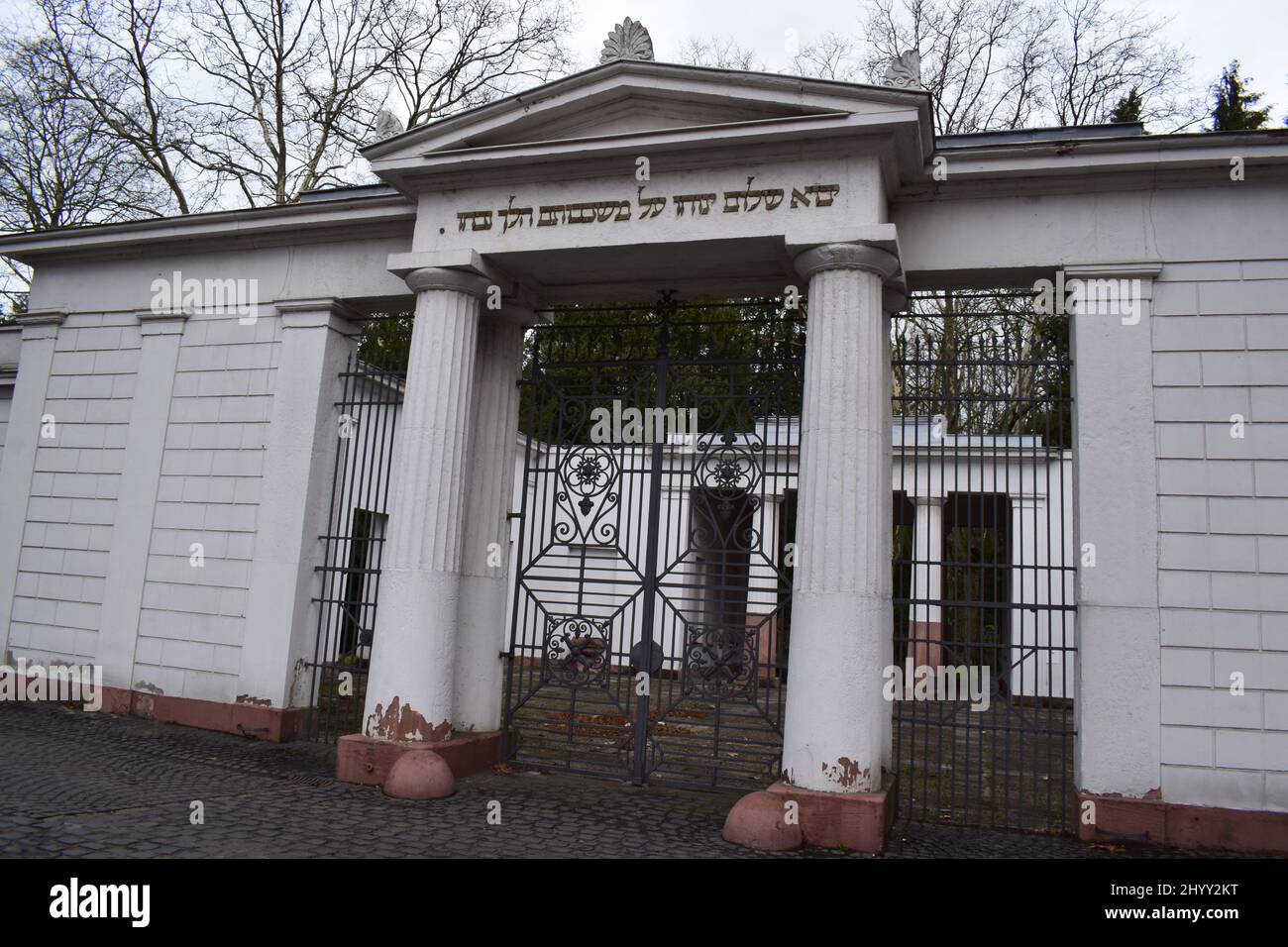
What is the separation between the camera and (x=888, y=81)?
7.10 m

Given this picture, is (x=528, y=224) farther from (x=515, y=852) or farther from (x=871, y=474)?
(x=515, y=852)

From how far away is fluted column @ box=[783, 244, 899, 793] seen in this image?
6438 mm

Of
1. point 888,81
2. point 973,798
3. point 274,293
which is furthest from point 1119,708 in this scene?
point 274,293

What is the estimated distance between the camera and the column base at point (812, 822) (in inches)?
243

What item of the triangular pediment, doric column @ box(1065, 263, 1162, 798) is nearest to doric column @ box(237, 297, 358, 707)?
the triangular pediment

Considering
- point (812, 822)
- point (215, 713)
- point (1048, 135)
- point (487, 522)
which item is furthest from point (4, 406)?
point (1048, 135)

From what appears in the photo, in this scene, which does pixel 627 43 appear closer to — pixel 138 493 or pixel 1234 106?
pixel 138 493

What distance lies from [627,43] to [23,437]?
8564 mm

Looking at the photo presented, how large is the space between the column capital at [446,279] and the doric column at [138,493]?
148 inches

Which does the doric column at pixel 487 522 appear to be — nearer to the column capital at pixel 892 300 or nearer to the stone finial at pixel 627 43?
the stone finial at pixel 627 43

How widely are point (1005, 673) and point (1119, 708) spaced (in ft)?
2.63

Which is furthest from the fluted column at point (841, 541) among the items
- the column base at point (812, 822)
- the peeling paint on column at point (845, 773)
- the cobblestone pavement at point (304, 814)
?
the cobblestone pavement at point (304, 814)

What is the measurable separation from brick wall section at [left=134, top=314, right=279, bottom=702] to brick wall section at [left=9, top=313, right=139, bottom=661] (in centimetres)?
82

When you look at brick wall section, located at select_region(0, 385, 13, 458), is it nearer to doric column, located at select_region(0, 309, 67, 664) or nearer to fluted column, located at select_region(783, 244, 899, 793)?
doric column, located at select_region(0, 309, 67, 664)
